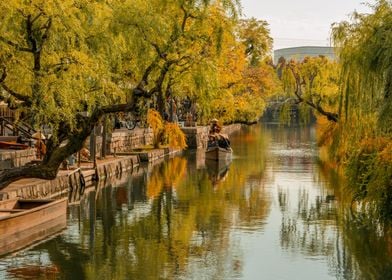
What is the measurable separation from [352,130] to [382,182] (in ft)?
9.27

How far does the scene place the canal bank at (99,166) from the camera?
24.4 metres

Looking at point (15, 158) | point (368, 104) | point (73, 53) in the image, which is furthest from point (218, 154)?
point (368, 104)

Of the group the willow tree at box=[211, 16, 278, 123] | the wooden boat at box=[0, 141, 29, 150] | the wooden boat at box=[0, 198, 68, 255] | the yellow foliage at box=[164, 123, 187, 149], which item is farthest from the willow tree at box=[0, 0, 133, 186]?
the willow tree at box=[211, 16, 278, 123]

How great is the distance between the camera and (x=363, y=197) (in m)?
19.7

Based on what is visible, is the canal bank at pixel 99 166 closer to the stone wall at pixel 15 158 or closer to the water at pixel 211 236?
the stone wall at pixel 15 158

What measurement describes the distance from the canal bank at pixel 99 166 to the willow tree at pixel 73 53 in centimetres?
318

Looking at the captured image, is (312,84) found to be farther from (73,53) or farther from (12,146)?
(73,53)

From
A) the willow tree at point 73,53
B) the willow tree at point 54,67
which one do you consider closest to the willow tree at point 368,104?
the willow tree at point 73,53

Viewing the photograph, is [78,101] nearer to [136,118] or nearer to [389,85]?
[389,85]

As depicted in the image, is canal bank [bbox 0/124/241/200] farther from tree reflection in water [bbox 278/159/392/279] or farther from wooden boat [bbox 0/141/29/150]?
tree reflection in water [bbox 278/159/392/279]

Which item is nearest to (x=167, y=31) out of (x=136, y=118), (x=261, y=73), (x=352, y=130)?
(x=352, y=130)

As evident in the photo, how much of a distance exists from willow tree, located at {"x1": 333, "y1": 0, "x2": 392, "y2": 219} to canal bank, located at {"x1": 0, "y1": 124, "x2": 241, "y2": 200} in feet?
31.8

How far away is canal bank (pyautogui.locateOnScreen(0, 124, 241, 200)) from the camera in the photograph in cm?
2444

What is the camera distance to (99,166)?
1270 inches
